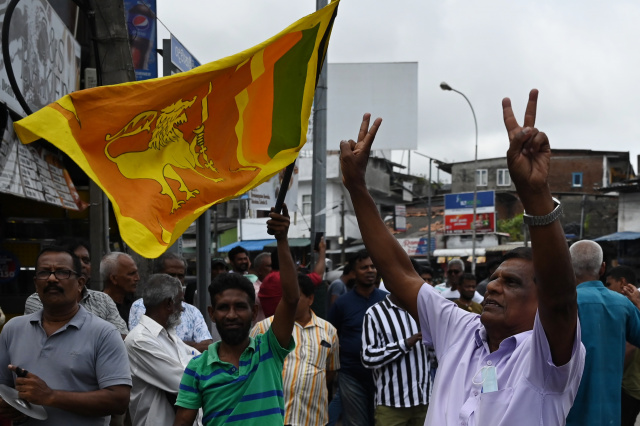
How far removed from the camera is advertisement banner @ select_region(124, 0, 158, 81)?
39.8ft

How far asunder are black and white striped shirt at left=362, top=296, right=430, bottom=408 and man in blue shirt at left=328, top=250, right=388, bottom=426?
557 millimetres

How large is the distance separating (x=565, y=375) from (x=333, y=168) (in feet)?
166

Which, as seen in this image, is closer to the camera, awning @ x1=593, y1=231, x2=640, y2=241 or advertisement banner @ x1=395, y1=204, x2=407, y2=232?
awning @ x1=593, y1=231, x2=640, y2=241

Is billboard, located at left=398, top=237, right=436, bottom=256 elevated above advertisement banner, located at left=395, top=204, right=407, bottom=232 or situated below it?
below

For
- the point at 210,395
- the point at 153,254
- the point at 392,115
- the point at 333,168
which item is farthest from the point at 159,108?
the point at 333,168

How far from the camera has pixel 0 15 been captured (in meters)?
8.34

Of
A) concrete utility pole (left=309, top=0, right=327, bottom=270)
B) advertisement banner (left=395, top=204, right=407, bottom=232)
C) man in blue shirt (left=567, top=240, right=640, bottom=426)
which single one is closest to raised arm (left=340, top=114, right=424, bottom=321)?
man in blue shirt (left=567, top=240, right=640, bottom=426)

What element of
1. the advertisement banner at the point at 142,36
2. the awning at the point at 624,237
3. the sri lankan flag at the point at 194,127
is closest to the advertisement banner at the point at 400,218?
the awning at the point at 624,237

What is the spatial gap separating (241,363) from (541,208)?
2194mm

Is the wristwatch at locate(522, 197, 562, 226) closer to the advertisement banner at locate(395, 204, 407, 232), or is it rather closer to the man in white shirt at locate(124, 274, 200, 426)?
the man in white shirt at locate(124, 274, 200, 426)

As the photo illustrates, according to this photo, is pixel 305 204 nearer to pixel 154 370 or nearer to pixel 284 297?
pixel 154 370

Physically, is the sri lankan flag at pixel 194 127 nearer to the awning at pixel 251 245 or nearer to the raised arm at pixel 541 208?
the raised arm at pixel 541 208

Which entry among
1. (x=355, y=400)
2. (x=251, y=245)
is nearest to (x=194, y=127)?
(x=355, y=400)

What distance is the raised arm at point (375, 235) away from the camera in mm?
3527
